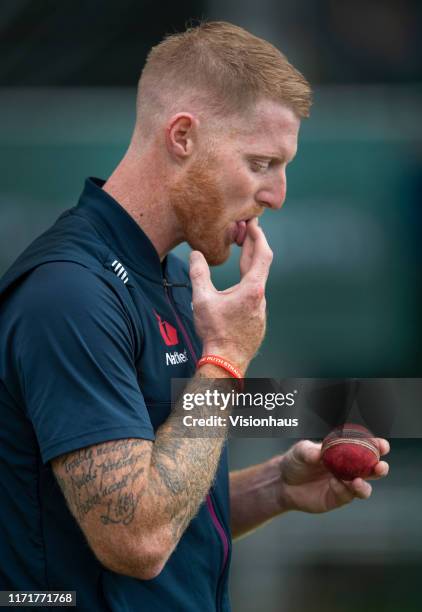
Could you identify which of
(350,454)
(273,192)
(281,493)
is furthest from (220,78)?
(281,493)

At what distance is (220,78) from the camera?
197 cm

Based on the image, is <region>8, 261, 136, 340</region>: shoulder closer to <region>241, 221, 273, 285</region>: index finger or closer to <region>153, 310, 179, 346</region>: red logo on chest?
<region>153, 310, 179, 346</region>: red logo on chest

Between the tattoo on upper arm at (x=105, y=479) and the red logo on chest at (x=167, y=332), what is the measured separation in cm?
35

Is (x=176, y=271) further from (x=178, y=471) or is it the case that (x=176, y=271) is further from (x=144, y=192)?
(x=178, y=471)

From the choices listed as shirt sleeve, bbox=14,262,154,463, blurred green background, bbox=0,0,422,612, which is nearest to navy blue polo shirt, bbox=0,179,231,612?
shirt sleeve, bbox=14,262,154,463

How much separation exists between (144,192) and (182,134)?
0.48ft

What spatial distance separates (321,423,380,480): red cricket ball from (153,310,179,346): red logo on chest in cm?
47

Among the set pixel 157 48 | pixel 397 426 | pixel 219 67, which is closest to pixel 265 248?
pixel 219 67

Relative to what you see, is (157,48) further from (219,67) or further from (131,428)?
(131,428)

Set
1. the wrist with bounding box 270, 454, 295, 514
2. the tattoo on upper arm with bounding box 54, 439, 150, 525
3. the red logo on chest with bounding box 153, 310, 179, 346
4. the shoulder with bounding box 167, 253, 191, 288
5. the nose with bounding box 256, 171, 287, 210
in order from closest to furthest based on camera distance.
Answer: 1. the tattoo on upper arm with bounding box 54, 439, 150, 525
2. the red logo on chest with bounding box 153, 310, 179, 346
3. the nose with bounding box 256, 171, 287, 210
4. the shoulder with bounding box 167, 253, 191, 288
5. the wrist with bounding box 270, 454, 295, 514

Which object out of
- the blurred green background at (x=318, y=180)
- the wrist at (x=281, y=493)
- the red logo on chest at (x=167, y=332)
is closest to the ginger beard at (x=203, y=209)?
the red logo on chest at (x=167, y=332)

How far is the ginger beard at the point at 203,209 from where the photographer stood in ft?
6.47

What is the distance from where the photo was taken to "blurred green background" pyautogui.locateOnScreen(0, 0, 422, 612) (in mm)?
3709

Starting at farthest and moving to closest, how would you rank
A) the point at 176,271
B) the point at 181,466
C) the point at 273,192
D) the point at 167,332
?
the point at 176,271 < the point at 273,192 < the point at 167,332 < the point at 181,466
